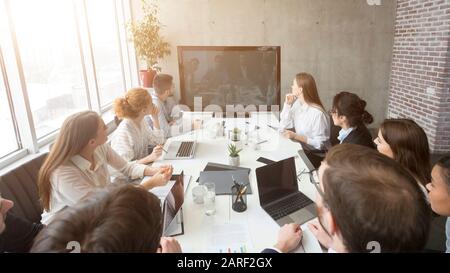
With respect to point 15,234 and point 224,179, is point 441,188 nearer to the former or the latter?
point 224,179

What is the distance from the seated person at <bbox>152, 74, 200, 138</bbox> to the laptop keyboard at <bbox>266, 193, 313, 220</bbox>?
1690 mm

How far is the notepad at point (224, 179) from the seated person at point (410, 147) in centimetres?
85

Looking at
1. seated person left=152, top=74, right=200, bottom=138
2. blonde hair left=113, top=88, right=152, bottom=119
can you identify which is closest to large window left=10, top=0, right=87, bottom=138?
blonde hair left=113, top=88, right=152, bottom=119

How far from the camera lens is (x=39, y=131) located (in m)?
3.07

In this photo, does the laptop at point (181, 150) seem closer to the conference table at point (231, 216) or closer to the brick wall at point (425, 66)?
the conference table at point (231, 216)

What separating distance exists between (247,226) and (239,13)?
13.2ft

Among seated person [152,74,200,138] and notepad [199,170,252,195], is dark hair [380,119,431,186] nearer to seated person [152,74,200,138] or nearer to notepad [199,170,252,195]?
notepad [199,170,252,195]

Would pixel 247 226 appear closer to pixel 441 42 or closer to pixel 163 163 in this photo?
pixel 163 163

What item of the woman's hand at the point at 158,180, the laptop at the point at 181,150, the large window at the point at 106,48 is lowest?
the laptop at the point at 181,150

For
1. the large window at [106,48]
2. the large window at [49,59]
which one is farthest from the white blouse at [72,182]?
the large window at [106,48]

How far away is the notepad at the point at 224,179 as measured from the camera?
1.87 m

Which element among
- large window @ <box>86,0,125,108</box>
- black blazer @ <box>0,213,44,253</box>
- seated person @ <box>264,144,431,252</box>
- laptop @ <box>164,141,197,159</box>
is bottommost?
black blazer @ <box>0,213,44,253</box>

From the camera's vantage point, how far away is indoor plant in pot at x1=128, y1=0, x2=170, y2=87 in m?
4.49

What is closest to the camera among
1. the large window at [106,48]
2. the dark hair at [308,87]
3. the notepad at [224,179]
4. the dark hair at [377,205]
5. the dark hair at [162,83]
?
the dark hair at [377,205]
